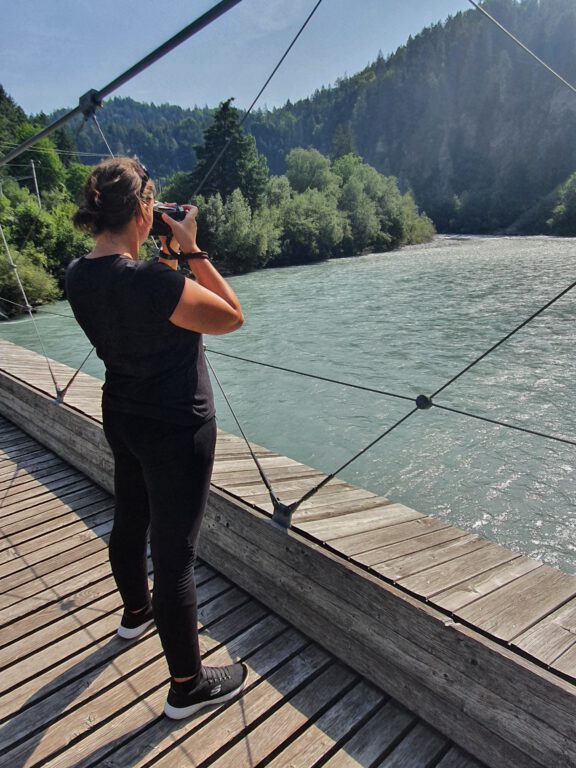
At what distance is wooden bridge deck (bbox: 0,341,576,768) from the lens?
1501mm

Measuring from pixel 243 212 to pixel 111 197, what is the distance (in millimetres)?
38843

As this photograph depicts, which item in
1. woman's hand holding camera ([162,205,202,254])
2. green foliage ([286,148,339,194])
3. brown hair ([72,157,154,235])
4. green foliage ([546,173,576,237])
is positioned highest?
green foliage ([286,148,339,194])

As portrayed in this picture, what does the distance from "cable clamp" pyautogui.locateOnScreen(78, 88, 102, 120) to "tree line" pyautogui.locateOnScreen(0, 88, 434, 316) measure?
2326 centimetres

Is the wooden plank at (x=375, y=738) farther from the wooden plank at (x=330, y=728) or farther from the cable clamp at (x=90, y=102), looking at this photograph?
the cable clamp at (x=90, y=102)

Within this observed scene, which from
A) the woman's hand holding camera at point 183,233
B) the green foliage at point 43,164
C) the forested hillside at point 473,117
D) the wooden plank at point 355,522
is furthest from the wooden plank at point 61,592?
the forested hillside at point 473,117

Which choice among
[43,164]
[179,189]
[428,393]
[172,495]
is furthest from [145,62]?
[43,164]

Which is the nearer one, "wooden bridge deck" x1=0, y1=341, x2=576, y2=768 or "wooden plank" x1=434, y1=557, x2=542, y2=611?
"wooden bridge deck" x1=0, y1=341, x2=576, y2=768

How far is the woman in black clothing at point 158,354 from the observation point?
4.81 feet

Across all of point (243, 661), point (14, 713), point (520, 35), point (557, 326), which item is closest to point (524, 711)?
point (243, 661)

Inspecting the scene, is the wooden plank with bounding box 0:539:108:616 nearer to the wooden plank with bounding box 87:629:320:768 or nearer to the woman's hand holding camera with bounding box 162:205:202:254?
the wooden plank with bounding box 87:629:320:768

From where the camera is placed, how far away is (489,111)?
110 meters

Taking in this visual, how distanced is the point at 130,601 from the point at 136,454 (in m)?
0.81

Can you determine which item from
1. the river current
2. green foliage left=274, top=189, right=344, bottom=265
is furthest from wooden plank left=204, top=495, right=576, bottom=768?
green foliage left=274, top=189, right=344, bottom=265

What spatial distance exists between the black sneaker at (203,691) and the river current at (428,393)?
4534 mm
